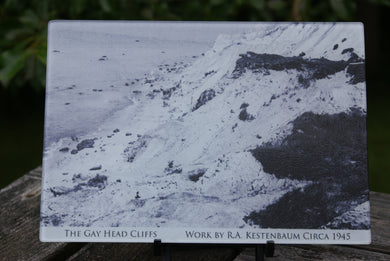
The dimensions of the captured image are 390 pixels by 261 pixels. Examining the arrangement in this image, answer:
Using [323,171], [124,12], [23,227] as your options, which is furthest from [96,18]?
[323,171]

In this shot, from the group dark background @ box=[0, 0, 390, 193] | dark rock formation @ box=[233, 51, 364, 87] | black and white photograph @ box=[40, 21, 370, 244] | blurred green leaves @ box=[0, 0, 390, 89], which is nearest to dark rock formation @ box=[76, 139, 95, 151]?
black and white photograph @ box=[40, 21, 370, 244]

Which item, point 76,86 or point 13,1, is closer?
point 76,86

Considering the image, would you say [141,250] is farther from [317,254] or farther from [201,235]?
[317,254]

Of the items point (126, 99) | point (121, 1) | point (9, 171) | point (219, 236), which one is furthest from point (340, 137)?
point (9, 171)

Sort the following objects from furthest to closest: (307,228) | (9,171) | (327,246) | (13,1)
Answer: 1. (9,171)
2. (13,1)
3. (327,246)
4. (307,228)

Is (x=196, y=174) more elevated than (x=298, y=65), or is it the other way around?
(x=298, y=65)

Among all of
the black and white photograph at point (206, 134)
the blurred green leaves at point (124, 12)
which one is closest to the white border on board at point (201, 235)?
the black and white photograph at point (206, 134)

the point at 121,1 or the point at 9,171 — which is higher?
the point at 121,1

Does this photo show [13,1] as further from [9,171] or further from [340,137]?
[340,137]
